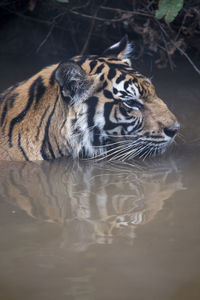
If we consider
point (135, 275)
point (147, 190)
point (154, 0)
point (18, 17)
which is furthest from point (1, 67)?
point (135, 275)

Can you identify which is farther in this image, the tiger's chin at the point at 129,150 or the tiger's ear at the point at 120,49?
the tiger's ear at the point at 120,49

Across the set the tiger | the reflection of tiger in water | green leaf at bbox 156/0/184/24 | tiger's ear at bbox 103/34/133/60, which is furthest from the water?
green leaf at bbox 156/0/184/24

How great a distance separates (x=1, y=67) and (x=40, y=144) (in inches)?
120

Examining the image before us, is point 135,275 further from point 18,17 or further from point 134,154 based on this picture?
point 18,17

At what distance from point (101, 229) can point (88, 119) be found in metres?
1.37

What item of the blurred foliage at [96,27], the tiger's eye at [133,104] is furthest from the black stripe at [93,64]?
the blurred foliage at [96,27]

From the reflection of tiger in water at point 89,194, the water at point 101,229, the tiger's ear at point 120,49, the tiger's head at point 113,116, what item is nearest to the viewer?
the water at point 101,229

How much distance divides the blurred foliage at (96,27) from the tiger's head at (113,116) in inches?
54.1

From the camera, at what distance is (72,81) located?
3.83m

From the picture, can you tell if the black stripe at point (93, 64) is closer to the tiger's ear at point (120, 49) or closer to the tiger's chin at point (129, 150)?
the tiger's ear at point (120, 49)

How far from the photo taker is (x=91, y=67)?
408 centimetres

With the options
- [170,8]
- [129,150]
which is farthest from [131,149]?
[170,8]

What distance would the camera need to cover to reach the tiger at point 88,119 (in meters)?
3.96

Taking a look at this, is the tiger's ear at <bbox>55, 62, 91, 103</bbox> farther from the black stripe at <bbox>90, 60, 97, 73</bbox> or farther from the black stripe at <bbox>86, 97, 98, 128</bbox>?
the black stripe at <bbox>90, 60, 97, 73</bbox>
